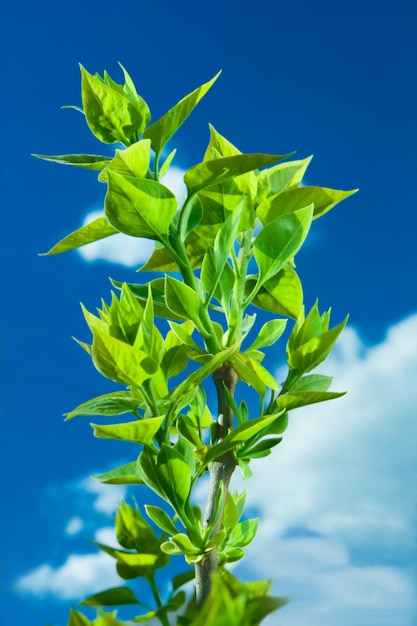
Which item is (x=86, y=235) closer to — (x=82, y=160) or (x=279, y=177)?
(x=82, y=160)

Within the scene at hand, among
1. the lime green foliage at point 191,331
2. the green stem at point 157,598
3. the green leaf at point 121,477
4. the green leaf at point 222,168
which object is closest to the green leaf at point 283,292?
the lime green foliage at point 191,331

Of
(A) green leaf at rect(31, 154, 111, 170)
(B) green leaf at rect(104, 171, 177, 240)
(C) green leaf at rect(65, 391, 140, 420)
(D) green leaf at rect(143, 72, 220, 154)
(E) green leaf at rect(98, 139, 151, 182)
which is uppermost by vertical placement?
(A) green leaf at rect(31, 154, 111, 170)

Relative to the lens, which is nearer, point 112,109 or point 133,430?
point 133,430

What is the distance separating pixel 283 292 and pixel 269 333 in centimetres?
5

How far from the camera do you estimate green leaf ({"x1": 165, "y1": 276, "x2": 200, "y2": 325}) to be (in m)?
0.68

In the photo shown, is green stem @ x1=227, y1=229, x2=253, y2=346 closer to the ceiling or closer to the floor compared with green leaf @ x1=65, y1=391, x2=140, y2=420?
closer to the ceiling

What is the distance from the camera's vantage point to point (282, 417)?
712 mm

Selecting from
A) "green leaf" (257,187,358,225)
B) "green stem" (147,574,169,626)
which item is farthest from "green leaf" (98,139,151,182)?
"green stem" (147,574,169,626)

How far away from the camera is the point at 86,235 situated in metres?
0.80

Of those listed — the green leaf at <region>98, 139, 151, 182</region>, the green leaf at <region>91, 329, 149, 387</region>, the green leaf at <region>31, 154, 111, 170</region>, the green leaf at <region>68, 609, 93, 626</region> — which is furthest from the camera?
the green leaf at <region>31, 154, 111, 170</region>

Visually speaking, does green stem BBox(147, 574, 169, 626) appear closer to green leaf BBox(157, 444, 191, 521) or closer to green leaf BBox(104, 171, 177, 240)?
green leaf BBox(157, 444, 191, 521)

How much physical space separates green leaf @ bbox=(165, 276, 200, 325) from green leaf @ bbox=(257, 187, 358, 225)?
0.15 metres

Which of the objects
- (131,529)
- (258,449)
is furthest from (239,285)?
(131,529)

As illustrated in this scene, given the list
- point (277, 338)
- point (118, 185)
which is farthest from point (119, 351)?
point (277, 338)
